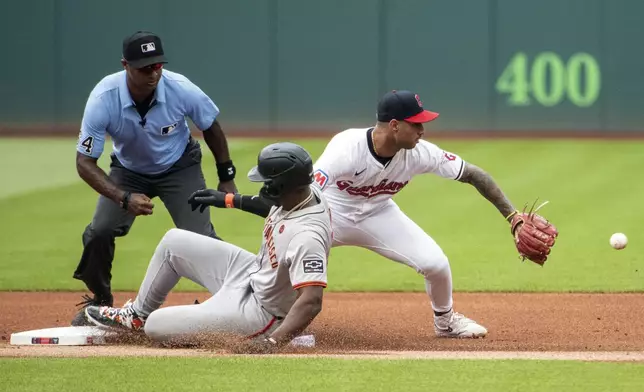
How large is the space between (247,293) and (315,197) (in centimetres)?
74

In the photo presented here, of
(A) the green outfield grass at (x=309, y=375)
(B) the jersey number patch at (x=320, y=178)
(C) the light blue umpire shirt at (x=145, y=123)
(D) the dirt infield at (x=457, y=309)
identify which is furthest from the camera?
(C) the light blue umpire shirt at (x=145, y=123)

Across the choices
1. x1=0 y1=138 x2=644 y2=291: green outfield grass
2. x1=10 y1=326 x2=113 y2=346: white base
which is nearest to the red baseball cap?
x1=10 y1=326 x2=113 y2=346: white base

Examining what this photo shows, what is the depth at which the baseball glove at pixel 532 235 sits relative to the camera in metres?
7.65

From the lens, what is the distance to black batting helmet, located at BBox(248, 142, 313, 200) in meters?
6.66

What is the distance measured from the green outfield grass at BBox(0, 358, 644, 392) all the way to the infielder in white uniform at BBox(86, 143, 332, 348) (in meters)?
0.48

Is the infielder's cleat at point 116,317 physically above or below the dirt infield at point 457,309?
above

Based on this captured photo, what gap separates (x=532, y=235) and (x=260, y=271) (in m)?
1.77

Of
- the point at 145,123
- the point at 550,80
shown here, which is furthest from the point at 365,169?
the point at 550,80

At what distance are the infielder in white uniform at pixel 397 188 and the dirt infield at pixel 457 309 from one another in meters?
0.41

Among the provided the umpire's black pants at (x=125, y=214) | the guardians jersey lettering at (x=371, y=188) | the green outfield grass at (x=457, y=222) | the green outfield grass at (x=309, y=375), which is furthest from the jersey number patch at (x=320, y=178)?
the green outfield grass at (x=457, y=222)

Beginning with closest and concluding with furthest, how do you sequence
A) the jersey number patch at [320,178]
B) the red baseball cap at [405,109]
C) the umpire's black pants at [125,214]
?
the jersey number patch at [320,178]
the red baseball cap at [405,109]
the umpire's black pants at [125,214]

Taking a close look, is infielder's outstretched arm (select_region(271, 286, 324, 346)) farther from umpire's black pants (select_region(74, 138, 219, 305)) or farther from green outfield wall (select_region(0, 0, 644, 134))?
green outfield wall (select_region(0, 0, 644, 134))

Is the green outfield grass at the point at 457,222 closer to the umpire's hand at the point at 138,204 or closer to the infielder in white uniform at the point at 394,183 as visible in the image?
the infielder in white uniform at the point at 394,183

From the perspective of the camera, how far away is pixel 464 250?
40.3ft
